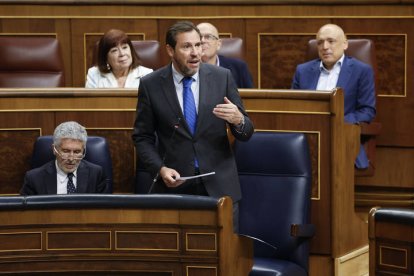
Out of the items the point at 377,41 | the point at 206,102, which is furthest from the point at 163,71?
the point at 377,41

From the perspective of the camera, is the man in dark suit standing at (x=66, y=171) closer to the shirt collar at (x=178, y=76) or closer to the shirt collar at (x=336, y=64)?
the shirt collar at (x=178, y=76)

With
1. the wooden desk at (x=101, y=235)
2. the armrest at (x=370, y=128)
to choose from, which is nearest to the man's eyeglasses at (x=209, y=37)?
the armrest at (x=370, y=128)

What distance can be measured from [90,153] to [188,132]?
0.30m

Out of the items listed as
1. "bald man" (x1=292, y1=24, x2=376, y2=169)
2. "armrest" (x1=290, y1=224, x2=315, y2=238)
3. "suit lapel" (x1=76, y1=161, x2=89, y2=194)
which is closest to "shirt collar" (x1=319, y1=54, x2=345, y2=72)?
"bald man" (x1=292, y1=24, x2=376, y2=169)

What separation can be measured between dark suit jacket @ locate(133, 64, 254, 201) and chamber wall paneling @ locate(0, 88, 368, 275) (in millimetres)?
240

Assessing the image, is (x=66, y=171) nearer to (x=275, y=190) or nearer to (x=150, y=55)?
(x=275, y=190)

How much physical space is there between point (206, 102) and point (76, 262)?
15.9 inches

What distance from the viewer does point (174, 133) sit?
5.77 feet

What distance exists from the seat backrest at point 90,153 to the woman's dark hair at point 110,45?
332 mm

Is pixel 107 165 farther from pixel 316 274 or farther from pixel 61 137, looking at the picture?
pixel 316 274

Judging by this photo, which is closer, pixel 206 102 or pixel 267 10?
pixel 206 102

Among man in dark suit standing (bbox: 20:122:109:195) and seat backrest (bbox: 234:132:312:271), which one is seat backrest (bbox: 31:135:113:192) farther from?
seat backrest (bbox: 234:132:312:271)

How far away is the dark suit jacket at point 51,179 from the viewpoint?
1909 mm

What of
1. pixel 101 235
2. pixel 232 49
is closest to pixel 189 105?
pixel 101 235
